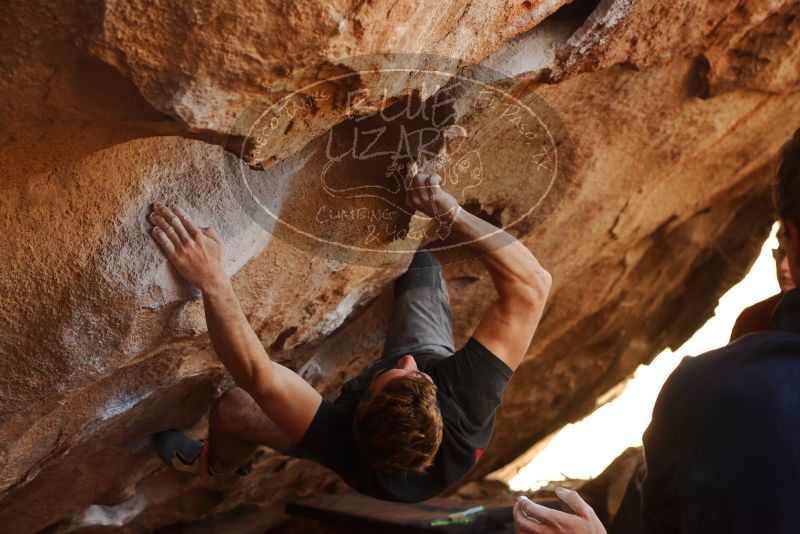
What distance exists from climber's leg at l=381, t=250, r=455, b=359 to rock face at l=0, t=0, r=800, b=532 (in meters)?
0.08

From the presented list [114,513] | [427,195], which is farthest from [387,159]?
[114,513]

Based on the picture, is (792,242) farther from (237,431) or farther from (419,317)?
(237,431)

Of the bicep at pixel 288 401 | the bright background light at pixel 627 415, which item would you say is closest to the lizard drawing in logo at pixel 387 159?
the bicep at pixel 288 401

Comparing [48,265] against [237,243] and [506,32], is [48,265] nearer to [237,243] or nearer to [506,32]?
[237,243]

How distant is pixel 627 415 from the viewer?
5.62 metres

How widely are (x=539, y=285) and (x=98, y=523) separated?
1.76 meters

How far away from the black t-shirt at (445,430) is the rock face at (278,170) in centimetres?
41

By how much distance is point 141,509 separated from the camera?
9.99 feet

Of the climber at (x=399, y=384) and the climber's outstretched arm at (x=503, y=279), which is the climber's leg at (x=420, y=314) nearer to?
the climber at (x=399, y=384)

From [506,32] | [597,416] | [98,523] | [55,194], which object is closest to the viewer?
[55,194]

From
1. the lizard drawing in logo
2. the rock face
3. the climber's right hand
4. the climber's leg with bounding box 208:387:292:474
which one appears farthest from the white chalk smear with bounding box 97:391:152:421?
the lizard drawing in logo

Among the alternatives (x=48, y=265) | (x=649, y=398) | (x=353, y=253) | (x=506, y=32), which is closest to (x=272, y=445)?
(x=353, y=253)

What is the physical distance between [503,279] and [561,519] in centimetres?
94

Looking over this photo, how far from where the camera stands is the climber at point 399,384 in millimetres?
1967
